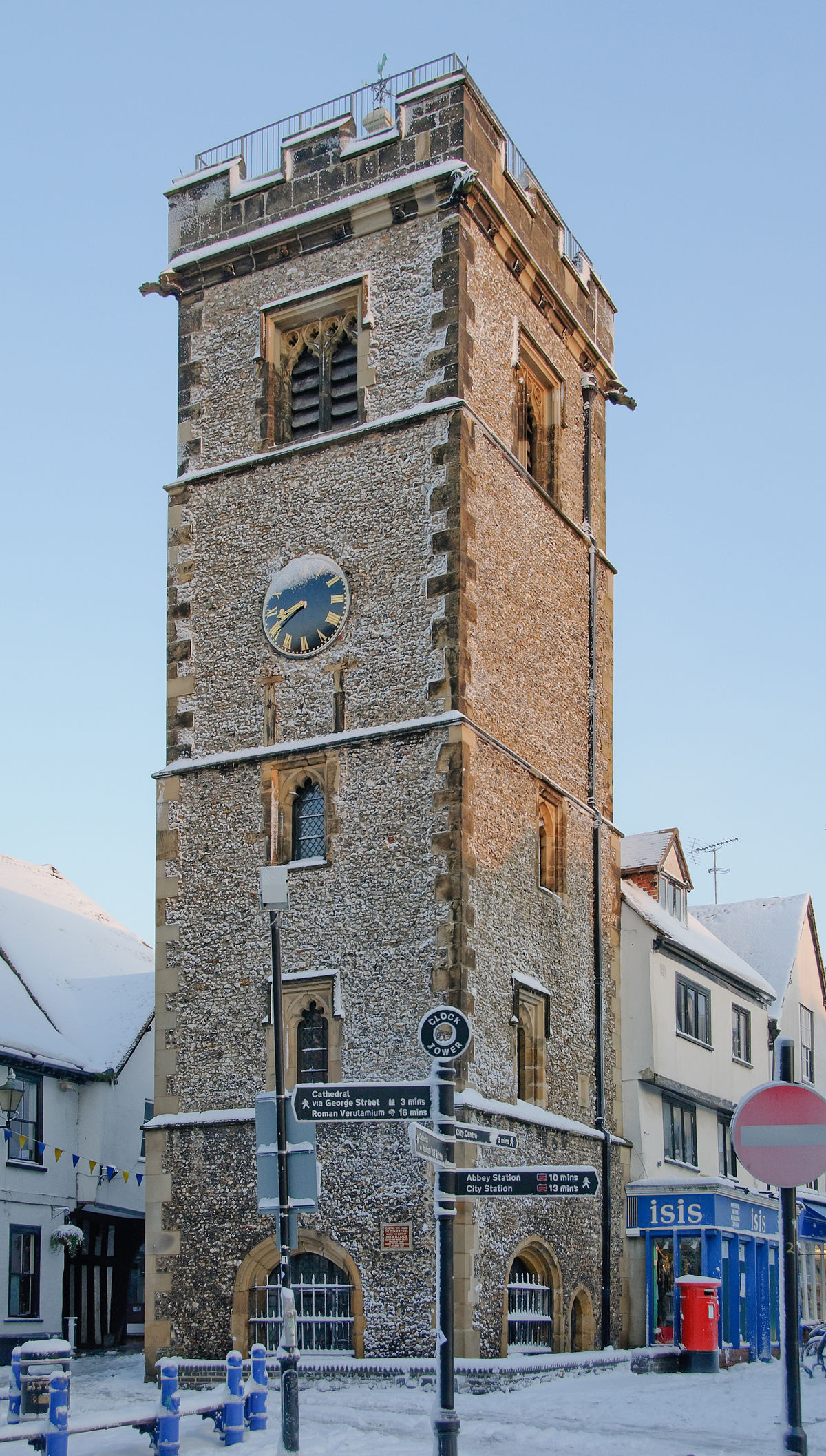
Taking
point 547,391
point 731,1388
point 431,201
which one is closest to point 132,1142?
point 731,1388

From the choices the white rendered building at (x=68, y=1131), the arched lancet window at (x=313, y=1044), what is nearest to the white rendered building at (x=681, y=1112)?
the arched lancet window at (x=313, y=1044)

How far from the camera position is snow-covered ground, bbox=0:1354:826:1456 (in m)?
14.4

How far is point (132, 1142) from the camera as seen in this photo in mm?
30469

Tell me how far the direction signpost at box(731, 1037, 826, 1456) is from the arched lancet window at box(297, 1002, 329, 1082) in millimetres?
13811

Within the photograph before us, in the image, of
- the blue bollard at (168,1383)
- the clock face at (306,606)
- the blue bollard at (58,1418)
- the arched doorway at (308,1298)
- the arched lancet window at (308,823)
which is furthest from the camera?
the clock face at (306,606)

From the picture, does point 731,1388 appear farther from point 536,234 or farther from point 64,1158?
point 536,234

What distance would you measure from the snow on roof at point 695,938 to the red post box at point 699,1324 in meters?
5.86

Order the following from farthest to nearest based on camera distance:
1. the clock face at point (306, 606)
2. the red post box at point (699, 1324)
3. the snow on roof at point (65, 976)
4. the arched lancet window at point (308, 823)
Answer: the snow on roof at point (65, 976), the clock face at point (306, 606), the arched lancet window at point (308, 823), the red post box at point (699, 1324)

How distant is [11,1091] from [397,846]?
6062 millimetres

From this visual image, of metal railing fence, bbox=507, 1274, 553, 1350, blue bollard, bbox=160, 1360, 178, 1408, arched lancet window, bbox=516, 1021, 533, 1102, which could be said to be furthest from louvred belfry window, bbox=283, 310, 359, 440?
blue bollard, bbox=160, 1360, 178, 1408

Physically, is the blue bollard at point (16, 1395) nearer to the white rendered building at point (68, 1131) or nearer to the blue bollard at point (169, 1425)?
the blue bollard at point (169, 1425)

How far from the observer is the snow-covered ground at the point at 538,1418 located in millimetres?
14391

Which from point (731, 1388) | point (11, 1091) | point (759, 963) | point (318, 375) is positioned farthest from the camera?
point (759, 963)

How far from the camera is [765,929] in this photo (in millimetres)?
36875
